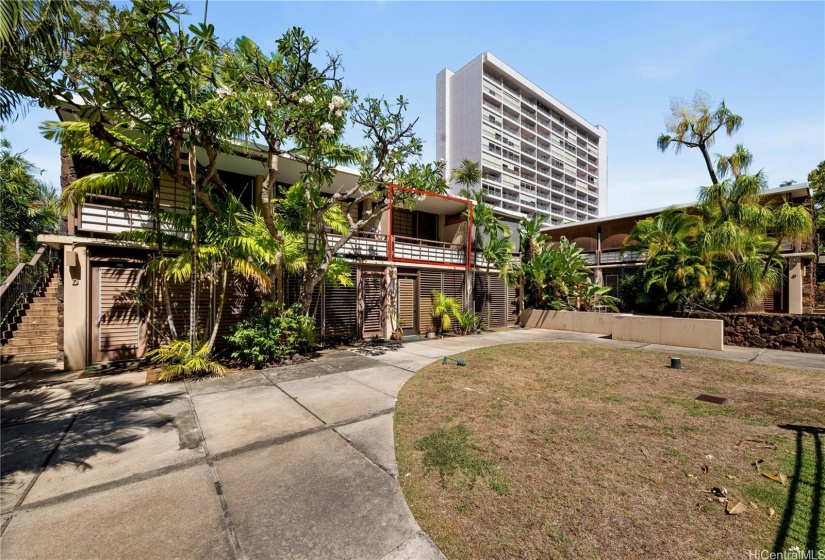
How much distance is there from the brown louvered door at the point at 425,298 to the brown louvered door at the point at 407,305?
0.28m

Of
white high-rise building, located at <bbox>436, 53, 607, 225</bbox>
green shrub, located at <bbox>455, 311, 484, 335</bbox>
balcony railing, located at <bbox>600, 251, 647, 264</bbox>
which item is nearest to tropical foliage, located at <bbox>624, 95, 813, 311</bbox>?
balcony railing, located at <bbox>600, 251, 647, 264</bbox>

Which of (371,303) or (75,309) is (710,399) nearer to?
(371,303)

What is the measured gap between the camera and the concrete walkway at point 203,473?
8.64 ft

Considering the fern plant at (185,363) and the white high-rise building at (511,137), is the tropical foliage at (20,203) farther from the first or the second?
the white high-rise building at (511,137)

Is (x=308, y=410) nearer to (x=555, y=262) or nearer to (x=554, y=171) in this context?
(x=555, y=262)

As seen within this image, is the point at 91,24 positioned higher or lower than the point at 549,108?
lower

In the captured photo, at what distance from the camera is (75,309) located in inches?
328

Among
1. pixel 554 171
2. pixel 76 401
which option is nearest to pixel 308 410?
pixel 76 401

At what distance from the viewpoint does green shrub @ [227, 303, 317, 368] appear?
8.41 meters

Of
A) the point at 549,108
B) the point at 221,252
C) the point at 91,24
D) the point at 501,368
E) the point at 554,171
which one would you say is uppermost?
the point at 549,108

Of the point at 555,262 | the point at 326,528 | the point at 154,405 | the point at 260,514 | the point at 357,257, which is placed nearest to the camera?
the point at 326,528

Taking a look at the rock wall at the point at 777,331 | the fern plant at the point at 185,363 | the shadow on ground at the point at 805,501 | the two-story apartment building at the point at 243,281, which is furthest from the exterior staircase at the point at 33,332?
the rock wall at the point at 777,331

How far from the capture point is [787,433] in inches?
179

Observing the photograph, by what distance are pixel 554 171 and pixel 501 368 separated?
62807 millimetres
